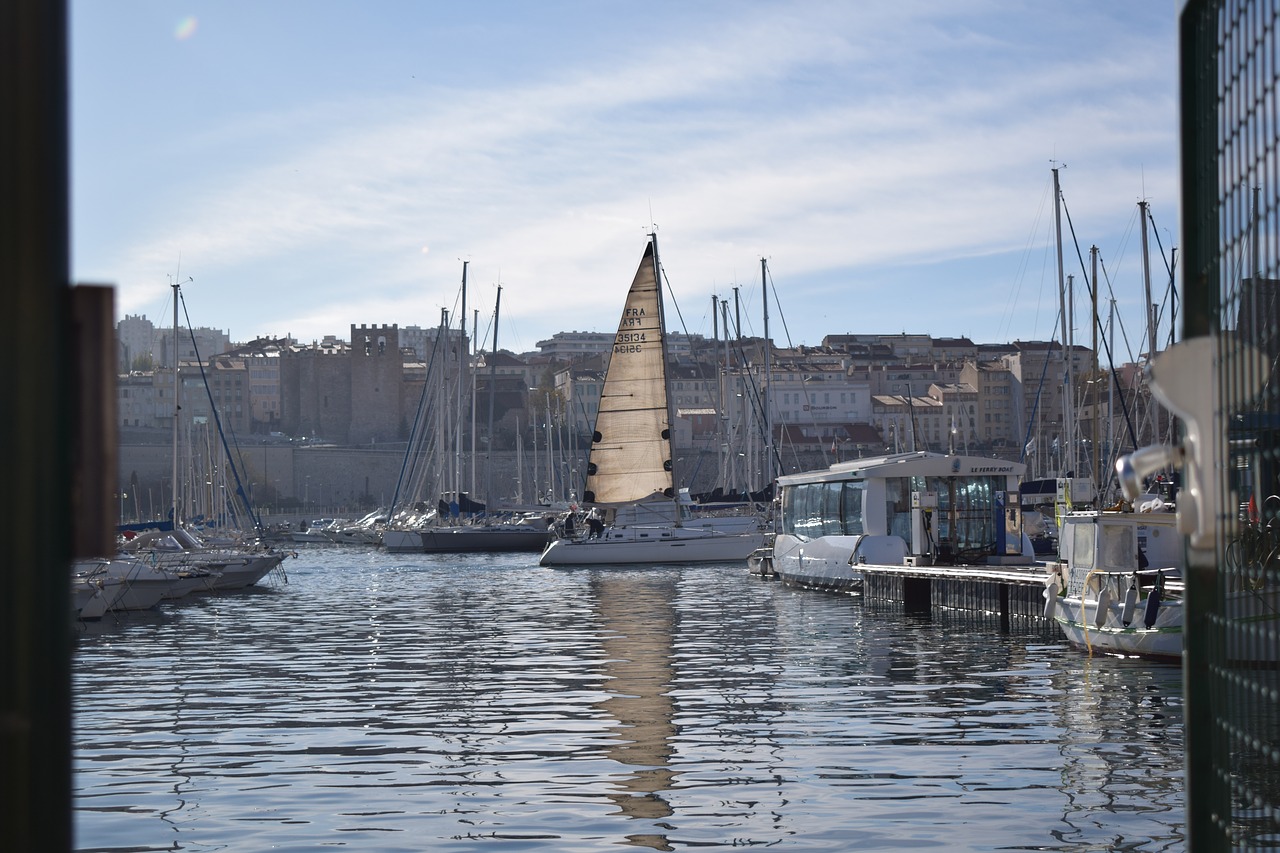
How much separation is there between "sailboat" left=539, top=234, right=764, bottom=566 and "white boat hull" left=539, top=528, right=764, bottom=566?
0.03 meters

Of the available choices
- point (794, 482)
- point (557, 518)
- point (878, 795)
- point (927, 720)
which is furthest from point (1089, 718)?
point (557, 518)

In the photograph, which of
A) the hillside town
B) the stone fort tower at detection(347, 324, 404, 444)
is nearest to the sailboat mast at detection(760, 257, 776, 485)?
the hillside town

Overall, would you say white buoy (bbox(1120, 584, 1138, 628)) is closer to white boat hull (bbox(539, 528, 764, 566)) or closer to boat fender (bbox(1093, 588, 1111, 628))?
boat fender (bbox(1093, 588, 1111, 628))

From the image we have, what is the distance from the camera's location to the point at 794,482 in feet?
136

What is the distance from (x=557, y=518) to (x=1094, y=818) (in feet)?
205

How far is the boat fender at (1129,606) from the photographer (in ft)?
66.5

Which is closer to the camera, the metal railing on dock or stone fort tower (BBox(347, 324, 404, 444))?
the metal railing on dock

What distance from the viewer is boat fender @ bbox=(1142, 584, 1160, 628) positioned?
1975cm

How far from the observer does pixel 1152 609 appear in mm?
19766

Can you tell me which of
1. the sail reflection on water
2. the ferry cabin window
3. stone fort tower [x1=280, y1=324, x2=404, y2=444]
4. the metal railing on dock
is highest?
stone fort tower [x1=280, y1=324, x2=404, y2=444]

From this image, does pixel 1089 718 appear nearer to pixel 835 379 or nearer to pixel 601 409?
pixel 601 409

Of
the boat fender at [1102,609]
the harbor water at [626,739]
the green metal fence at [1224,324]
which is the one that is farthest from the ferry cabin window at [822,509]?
the green metal fence at [1224,324]

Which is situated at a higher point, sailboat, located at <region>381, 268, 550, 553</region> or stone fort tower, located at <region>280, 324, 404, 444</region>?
stone fort tower, located at <region>280, 324, 404, 444</region>

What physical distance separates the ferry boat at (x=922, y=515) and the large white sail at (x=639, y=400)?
14532 mm
